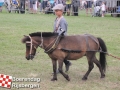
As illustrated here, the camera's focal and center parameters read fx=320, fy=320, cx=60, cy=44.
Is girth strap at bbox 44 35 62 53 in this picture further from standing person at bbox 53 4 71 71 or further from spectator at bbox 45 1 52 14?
spectator at bbox 45 1 52 14

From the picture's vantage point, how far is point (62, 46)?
7195mm

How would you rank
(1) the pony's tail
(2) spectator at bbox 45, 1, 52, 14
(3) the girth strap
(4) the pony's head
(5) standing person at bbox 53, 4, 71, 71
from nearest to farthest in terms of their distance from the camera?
1. (4) the pony's head
2. (3) the girth strap
3. (5) standing person at bbox 53, 4, 71, 71
4. (1) the pony's tail
5. (2) spectator at bbox 45, 1, 52, 14

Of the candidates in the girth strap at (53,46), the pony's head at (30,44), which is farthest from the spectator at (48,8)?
the pony's head at (30,44)

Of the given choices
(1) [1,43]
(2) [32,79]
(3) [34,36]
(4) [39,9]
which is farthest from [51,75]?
(4) [39,9]

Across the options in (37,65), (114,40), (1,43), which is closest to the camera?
(37,65)

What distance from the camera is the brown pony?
7.05m

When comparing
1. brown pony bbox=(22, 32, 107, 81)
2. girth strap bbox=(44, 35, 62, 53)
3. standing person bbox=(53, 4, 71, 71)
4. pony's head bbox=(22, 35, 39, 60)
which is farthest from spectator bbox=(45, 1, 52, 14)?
pony's head bbox=(22, 35, 39, 60)

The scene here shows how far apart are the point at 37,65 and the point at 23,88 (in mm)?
2275

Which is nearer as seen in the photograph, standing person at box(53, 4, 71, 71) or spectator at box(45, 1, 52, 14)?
standing person at box(53, 4, 71, 71)

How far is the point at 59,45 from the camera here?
718cm

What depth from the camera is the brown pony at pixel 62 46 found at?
7.05 metres

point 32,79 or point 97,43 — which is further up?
point 97,43

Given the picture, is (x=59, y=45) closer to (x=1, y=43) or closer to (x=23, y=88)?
(x=23, y=88)

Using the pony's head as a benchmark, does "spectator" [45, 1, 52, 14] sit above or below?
above
